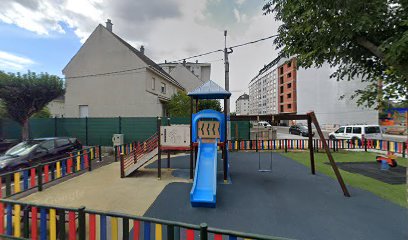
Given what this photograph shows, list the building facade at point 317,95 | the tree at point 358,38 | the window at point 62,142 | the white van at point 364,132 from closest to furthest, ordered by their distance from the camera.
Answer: the tree at point 358,38 < the window at point 62,142 < the white van at point 364,132 < the building facade at point 317,95

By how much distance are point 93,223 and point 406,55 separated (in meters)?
5.78

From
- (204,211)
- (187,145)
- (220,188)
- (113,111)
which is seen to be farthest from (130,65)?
(204,211)

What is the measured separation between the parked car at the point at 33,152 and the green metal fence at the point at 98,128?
14.5 ft

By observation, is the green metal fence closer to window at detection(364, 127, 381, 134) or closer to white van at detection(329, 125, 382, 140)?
white van at detection(329, 125, 382, 140)

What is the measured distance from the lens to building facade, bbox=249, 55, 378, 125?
1336 inches

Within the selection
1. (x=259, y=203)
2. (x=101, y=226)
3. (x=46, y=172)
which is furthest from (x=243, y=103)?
(x=101, y=226)

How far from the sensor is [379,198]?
5.89m

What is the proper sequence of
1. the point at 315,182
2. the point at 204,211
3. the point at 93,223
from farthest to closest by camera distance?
1. the point at 315,182
2. the point at 204,211
3. the point at 93,223

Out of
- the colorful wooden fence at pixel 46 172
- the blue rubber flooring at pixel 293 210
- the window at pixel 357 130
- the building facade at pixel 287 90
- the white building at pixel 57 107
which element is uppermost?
the building facade at pixel 287 90

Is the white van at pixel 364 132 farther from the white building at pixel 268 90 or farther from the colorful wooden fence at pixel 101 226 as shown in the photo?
the white building at pixel 268 90

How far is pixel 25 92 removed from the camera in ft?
43.9

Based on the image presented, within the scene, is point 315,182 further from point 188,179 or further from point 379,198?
point 188,179

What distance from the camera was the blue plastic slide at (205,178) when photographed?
5.39 meters

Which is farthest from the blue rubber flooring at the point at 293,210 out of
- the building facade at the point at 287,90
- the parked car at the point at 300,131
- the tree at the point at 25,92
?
the building facade at the point at 287,90
